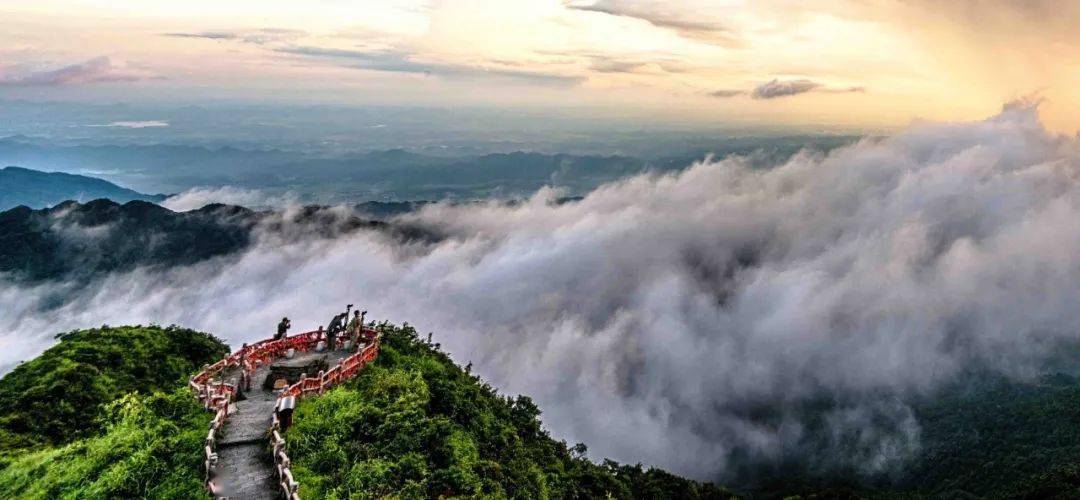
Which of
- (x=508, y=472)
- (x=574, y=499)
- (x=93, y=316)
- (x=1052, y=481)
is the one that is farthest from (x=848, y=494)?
(x=93, y=316)

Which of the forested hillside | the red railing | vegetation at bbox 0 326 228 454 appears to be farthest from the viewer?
vegetation at bbox 0 326 228 454

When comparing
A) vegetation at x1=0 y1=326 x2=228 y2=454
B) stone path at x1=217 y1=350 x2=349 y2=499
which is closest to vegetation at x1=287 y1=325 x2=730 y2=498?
stone path at x1=217 y1=350 x2=349 y2=499

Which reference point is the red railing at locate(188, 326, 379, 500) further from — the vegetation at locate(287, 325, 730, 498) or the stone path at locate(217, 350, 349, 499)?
the vegetation at locate(287, 325, 730, 498)

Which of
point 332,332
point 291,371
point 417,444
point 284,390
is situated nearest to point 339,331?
point 332,332

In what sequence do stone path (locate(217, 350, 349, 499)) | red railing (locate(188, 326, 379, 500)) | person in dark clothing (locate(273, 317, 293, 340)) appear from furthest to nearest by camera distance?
person in dark clothing (locate(273, 317, 293, 340)) < red railing (locate(188, 326, 379, 500)) < stone path (locate(217, 350, 349, 499))

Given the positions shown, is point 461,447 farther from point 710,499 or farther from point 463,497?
point 710,499

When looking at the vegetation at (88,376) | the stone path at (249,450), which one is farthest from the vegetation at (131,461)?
the vegetation at (88,376)

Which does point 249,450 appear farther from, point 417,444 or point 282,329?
point 282,329
